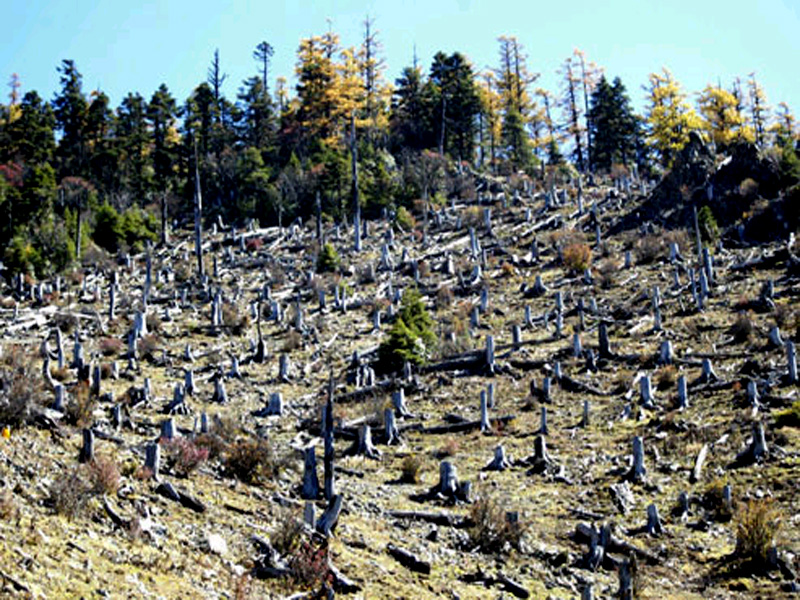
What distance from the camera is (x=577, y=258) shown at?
1602 inches

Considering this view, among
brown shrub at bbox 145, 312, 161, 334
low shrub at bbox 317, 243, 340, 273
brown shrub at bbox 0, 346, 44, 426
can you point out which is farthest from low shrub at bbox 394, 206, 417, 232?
brown shrub at bbox 0, 346, 44, 426

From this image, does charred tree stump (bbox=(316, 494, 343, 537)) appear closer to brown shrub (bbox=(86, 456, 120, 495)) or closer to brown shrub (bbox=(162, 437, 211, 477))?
brown shrub (bbox=(162, 437, 211, 477))

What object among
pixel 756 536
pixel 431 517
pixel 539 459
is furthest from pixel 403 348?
pixel 756 536

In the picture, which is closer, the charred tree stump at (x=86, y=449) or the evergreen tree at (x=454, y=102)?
the charred tree stump at (x=86, y=449)

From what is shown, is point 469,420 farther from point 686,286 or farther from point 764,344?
point 686,286

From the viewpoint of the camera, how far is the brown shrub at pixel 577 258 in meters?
40.4

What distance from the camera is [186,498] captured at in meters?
13.9

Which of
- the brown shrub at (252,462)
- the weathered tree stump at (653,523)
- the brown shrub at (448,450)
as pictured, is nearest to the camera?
the brown shrub at (252,462)

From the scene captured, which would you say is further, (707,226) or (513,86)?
(513,86)

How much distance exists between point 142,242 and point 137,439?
3541 centimetres

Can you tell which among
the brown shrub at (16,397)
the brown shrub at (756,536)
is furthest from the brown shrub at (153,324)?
the brown shrub at (756,536)

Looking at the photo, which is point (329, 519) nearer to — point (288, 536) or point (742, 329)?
point (288, 536)

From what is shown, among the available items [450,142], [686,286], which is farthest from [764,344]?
[450,142]

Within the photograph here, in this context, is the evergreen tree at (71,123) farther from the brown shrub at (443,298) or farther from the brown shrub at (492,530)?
the brown shrub at (492,530)
